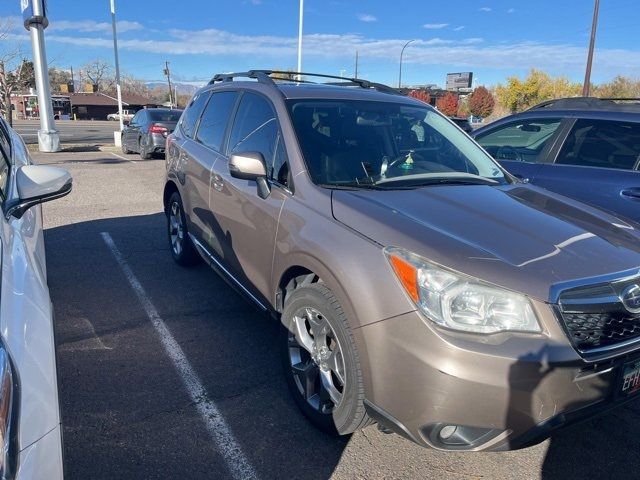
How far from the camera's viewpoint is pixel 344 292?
2.36m

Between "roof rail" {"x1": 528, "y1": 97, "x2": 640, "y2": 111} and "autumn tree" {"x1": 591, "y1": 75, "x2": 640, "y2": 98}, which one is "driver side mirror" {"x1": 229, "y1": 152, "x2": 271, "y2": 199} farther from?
"autumn tree" {"x1": 591, "y1": 75, "x2": 640, "y2": 98}

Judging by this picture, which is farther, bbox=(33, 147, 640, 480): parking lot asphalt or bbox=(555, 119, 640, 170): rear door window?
bbox=(555, 119, 640, 170): rear door window

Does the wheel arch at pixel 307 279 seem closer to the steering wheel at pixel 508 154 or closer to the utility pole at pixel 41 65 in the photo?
the steering wheel at pixel 508 154

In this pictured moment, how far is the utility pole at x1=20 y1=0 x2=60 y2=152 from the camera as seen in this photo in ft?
50.3

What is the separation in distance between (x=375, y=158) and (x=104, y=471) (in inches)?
91.5

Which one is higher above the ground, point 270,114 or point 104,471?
point 270,114

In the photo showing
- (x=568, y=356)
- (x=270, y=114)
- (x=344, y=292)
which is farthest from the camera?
(x=270, y=114)

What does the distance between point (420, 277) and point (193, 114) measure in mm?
3695

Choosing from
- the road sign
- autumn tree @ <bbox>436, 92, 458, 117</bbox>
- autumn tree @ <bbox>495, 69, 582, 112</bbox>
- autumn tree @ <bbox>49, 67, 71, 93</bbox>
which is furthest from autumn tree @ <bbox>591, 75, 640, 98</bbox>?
autumn tree @ <bbox>49, 67, 71, 93</bbox>

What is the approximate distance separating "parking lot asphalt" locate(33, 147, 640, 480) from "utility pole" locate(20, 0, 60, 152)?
13.9 meters

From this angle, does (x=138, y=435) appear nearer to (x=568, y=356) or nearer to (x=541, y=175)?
(x=568, y=356)

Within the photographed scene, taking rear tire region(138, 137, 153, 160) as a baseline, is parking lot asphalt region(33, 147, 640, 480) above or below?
below

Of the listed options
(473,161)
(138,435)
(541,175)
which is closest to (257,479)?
(138,435)

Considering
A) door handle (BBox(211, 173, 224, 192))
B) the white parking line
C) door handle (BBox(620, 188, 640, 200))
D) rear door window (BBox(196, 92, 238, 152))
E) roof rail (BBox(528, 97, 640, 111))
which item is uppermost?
roof rail (BBox(528, 97, 640, 111))
